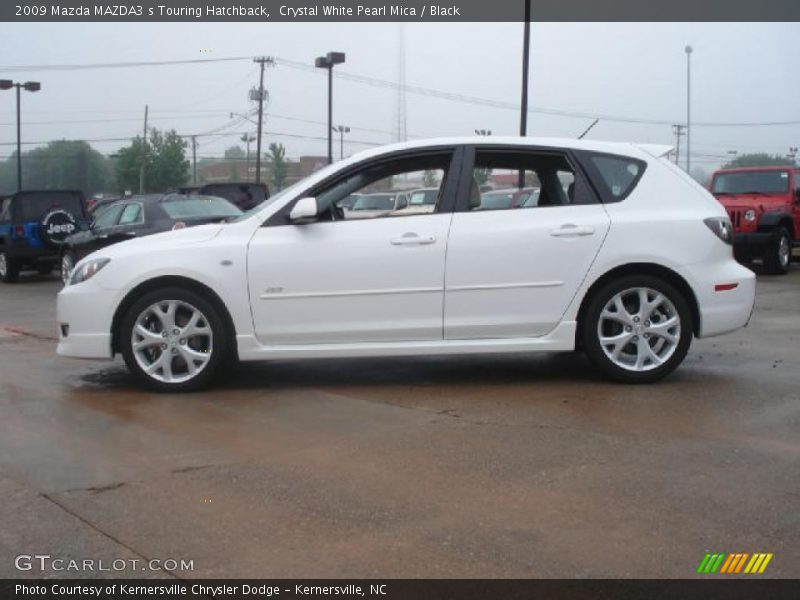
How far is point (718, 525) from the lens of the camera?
Result: 3.83 m

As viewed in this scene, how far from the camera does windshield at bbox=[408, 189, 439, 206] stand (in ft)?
21.3

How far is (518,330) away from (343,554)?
3038 millimetres

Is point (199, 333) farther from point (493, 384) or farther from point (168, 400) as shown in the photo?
point (493, 384)

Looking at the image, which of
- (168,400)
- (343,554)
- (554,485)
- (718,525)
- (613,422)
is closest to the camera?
(343,554)

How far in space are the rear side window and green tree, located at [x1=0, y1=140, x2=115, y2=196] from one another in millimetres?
65621

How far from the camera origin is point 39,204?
1859cm

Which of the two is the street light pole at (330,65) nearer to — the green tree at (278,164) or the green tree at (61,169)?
the green tree at (278,164)

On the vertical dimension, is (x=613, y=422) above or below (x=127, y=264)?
below

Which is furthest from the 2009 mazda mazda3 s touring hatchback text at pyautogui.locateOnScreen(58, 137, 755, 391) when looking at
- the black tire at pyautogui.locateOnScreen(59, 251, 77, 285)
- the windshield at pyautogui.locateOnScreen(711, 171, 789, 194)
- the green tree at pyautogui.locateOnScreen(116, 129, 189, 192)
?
the green tree at pyautogui.locateOnScreen(116, 129, 189, 192)

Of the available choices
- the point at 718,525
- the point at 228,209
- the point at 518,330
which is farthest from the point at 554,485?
the point at 228,209

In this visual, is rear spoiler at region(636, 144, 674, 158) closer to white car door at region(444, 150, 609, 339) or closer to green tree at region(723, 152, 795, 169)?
white car door at region(444, 150, 609, 339)

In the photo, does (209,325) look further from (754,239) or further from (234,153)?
(234,153)
